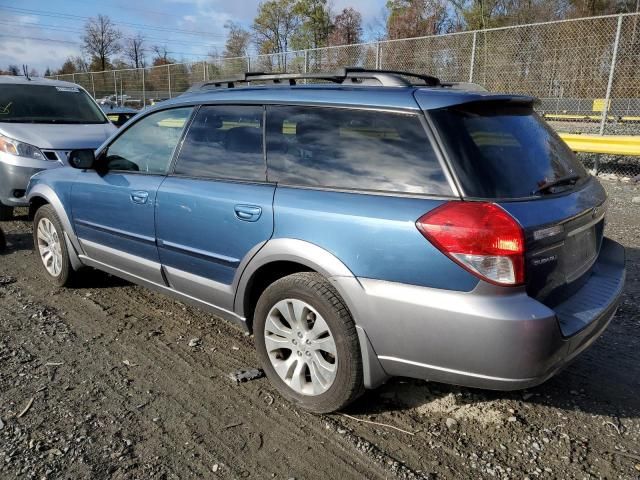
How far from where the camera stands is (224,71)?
731 inches

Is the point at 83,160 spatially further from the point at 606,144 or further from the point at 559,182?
the point at 606,144

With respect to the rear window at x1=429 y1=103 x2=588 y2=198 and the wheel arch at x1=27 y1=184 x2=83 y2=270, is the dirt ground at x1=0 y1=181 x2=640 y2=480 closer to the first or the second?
the wheel arch at x1=27 y1=184 x2=83 y2=270

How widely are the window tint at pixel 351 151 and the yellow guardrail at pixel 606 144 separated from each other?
8.31 meters

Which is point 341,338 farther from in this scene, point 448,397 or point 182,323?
point 182,323

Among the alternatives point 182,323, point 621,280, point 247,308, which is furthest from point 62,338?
point 621,280

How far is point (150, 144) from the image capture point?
12.7 ft

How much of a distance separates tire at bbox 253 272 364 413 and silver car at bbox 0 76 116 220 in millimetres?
4195

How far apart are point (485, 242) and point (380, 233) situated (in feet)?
1.53

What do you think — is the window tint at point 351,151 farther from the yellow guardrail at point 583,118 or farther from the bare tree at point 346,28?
the bare tree at point 346,28

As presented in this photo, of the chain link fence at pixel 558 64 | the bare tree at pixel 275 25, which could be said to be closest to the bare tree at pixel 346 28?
the bare tree at pixel 275 25

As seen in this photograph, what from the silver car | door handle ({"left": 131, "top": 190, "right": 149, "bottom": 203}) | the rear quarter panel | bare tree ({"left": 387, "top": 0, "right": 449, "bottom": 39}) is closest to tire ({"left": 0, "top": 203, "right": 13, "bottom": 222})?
the silver car

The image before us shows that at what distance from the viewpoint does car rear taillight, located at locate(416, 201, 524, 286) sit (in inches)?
87.2

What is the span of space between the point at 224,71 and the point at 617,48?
1303 centimetres

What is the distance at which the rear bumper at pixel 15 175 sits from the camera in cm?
635
